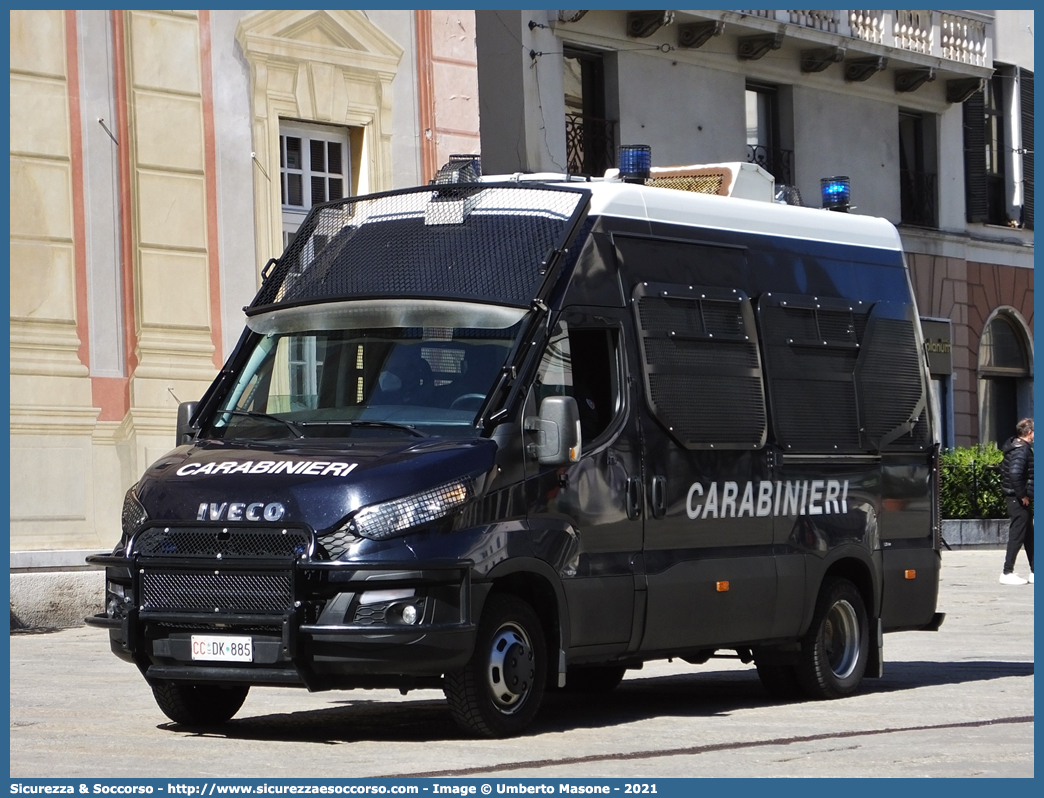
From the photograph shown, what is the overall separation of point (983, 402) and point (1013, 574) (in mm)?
11125

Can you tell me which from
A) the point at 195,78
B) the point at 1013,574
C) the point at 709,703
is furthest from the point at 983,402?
the point at 709,703

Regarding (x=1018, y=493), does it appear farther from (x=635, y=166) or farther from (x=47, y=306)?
(x=635, y=166)

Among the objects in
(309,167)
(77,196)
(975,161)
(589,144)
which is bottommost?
(77,196)

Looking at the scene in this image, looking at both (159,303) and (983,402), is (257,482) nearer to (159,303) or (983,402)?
(159,303)

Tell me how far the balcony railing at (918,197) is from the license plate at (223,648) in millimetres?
24638

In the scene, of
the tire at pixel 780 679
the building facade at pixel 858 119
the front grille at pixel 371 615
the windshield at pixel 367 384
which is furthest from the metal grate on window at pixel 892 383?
the building facade at pixel 858 119

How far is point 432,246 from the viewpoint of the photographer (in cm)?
1070

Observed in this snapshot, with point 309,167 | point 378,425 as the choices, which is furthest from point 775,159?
point 378,425

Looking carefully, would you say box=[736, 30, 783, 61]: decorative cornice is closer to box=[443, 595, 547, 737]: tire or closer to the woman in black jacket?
the woman in black jacket

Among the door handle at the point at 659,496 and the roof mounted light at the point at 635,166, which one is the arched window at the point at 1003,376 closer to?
the roof mounted light at the point at 635,166

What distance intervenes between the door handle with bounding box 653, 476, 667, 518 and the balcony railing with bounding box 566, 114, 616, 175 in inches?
625

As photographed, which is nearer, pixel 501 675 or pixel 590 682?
pixel 501 675

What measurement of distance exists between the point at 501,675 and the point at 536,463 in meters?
1.05

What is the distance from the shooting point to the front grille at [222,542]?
9328 mm
